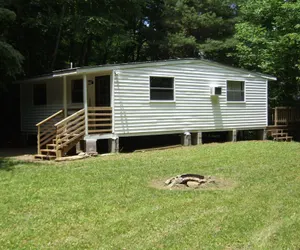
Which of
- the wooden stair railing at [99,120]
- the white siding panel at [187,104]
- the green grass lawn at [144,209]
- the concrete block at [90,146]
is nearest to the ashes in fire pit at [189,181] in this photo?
the green grass lawn at [144,209]

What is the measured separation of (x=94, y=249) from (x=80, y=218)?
1154mm

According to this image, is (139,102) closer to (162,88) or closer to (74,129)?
(162,88)

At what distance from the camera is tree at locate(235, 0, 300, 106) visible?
61.3 ft

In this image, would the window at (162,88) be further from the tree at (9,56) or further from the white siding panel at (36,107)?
the tree at (9,56)

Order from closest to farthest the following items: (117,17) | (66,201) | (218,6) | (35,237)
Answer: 1. (35,237)
2. (66,201)
3. (117,17)
4. (218,6)

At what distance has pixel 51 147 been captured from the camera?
42.3 ft

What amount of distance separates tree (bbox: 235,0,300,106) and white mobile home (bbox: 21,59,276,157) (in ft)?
7.58

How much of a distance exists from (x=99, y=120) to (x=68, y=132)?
1075mm

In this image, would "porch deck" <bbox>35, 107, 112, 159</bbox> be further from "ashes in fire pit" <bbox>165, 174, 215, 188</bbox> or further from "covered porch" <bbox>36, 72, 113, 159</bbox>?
"ashes in fire pit" <bbox>165, 174, 215, 188</bbox>

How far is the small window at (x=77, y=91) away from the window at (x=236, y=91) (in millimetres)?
6163

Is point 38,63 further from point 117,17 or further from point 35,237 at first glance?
point 35,237

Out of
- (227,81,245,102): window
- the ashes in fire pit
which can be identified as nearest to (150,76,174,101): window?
(227,81,245,102): window

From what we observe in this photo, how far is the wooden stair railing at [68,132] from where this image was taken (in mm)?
11883

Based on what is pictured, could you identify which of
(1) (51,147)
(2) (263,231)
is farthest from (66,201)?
(1) (51,147)
